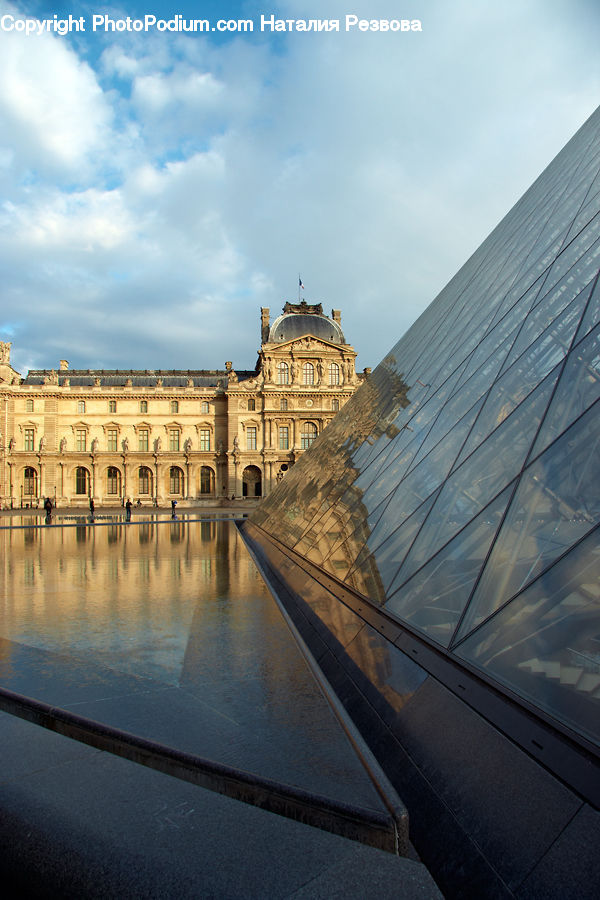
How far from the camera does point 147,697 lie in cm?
349

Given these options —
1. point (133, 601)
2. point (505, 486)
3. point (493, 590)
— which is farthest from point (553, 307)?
point (133, 601)

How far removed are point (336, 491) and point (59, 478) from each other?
5265 cm

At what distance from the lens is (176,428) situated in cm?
5591

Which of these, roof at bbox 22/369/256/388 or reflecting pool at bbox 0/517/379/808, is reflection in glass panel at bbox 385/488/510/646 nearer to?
reflecting pool at bbox 0/517/379/808

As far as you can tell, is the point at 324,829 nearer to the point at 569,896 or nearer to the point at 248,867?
the point at 248,867

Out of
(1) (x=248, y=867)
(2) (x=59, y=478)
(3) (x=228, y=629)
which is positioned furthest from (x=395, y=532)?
(2) (x=59, y=478)

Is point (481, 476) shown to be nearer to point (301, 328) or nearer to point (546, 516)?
point (546, 516)

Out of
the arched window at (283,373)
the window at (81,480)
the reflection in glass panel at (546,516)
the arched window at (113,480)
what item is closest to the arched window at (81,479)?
the window at (81,480)

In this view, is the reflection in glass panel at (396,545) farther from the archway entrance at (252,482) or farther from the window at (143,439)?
the window at (143,439)

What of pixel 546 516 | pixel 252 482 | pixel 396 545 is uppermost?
pixel 252 482

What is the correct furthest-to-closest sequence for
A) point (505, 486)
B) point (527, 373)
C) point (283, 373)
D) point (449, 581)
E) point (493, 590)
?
point (283, 373) → point (527, 373) → point (505, 486) → point (449, 581) → point (493, 590)

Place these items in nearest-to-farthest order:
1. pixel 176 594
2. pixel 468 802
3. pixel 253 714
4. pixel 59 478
Result: pixel 468 802
pixel 253 714
pixel 176 594
pixel 59 478

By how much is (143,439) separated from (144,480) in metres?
4.32

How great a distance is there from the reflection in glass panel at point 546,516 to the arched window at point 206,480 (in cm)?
5375
